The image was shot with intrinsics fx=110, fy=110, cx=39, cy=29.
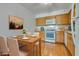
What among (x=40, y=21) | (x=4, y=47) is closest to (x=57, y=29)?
(x=40, y=21)

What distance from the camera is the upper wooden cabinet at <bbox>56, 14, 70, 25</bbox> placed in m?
1.75

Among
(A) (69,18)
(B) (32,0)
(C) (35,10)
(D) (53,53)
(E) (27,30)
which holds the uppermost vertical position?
(B) (32,0)

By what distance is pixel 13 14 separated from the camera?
1.76 metres

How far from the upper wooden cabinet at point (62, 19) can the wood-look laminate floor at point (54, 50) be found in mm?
374

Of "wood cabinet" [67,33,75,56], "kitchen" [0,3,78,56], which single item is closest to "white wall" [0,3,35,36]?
"kitchen" [0,3,78,56]

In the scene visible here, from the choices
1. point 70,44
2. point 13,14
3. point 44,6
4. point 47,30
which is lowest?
point 70,44

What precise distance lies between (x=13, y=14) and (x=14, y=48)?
0.54 meters

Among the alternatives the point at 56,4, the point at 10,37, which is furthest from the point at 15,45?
the point at 56,4

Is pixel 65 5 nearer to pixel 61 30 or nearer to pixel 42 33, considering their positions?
pixel 61 30

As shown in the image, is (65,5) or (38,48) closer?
(65,5)

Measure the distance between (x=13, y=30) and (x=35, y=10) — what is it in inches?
19.1

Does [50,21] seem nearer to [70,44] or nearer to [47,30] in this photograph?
[47,30]

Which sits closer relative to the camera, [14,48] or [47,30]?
[14,48]

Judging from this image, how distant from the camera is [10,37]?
1.79 meters
